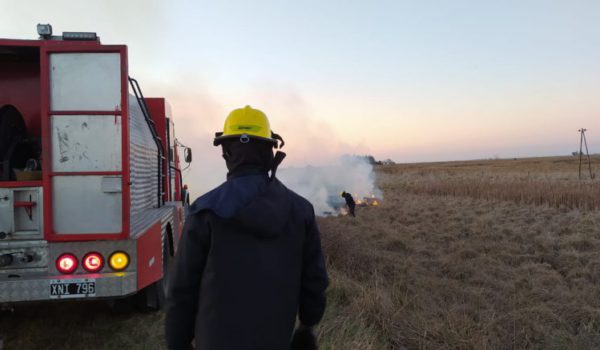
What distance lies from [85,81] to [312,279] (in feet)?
8.34

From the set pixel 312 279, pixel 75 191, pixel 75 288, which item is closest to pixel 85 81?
pixel 75 191

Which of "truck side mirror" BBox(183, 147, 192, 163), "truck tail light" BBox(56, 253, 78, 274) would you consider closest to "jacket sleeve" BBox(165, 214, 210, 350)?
"truck tail light" BBox(56, 253, 78, 274)

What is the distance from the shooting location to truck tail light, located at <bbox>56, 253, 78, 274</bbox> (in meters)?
3.47

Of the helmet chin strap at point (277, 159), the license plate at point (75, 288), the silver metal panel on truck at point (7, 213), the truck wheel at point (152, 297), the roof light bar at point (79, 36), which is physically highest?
the roof light bar at point (79, 36)

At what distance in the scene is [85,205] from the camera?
343 centimetres

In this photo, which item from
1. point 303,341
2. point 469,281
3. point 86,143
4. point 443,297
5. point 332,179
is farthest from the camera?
point 332,179

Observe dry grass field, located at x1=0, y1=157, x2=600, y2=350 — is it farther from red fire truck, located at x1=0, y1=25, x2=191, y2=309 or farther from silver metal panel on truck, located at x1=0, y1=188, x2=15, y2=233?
silver metal panel on truck, located at x1=0, y1=188, x2=15, y2=233

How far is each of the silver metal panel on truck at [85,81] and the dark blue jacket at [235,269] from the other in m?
2.07

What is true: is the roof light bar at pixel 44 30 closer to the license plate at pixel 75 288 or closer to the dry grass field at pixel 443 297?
the license plate at pixel 75 288

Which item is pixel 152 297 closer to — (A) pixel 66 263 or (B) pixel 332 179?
(A) pixel 66 263

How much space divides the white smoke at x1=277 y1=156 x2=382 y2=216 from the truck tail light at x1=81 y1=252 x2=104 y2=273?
56.7 feet

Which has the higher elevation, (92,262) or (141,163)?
(141,163)

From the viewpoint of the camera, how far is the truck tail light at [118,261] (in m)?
3.52

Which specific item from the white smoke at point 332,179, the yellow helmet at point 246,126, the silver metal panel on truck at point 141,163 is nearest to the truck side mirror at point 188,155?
the silver metal panel on truck at point 141,163
